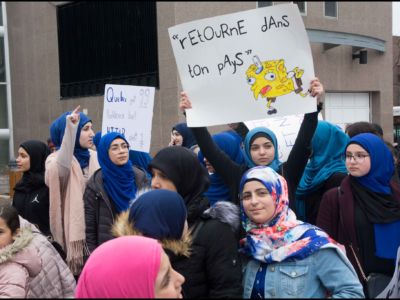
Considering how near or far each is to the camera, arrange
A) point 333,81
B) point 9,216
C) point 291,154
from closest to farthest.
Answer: point 9,216, point 291,154, point 333,81

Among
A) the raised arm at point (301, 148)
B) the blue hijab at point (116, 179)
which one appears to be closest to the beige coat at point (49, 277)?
the blue hijab at point (116, 179)

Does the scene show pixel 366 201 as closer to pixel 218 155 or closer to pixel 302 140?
pixel 302 140

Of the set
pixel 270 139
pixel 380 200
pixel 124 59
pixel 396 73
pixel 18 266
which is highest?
pixel 396 73

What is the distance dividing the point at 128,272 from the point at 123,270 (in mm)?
16

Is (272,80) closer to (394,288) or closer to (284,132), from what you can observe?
(284,132)

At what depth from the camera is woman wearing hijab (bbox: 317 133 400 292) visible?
2645 mm

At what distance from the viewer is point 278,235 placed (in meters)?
2.08

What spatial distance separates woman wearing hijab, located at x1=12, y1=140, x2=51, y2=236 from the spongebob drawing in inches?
78.1

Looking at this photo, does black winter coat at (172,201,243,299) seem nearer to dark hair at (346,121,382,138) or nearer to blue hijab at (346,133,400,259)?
blue hijab at (346,133,400,259)

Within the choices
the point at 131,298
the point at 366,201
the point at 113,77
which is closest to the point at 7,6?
the point at 131,298

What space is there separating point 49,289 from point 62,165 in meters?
1.18

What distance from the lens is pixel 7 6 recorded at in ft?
4.45

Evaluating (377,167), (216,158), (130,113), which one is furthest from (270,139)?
(130,113)

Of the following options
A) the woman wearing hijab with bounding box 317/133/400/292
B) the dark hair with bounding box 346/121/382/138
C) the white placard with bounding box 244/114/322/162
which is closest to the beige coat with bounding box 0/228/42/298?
the woman wearing hijab with bounding box 317/133/400/292
